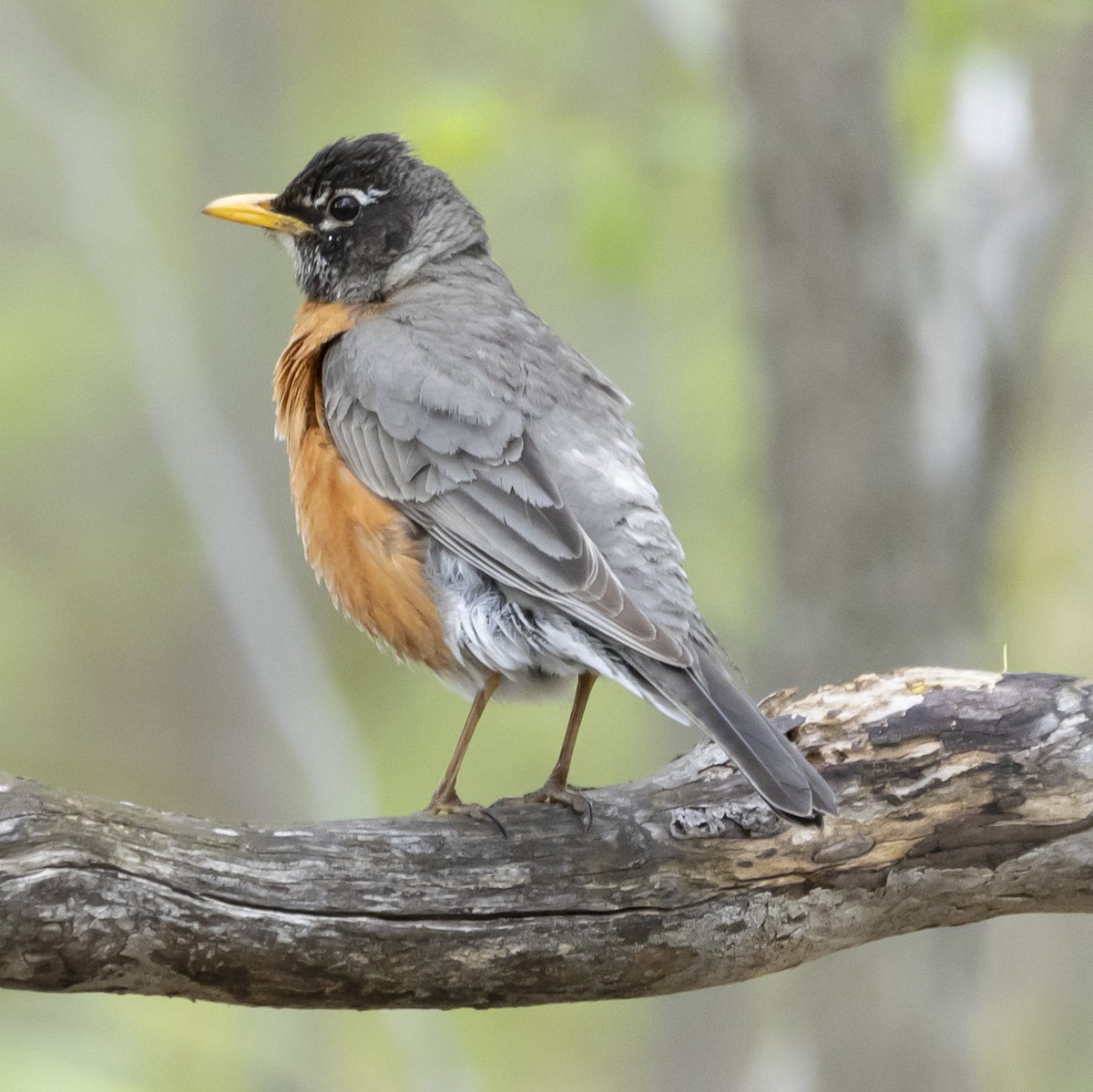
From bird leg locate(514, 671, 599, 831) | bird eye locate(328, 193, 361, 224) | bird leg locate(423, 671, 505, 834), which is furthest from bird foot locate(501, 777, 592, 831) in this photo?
bird eye locate(328, 193, 361, 224)

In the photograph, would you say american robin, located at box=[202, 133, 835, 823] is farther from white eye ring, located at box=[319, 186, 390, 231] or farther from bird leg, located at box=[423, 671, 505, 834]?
white eye ring, located at box=[319, 186, 390, 231]

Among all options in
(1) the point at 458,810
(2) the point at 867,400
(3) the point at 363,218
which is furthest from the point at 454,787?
(2) the point at 867,400

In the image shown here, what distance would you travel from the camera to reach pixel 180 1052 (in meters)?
5.48

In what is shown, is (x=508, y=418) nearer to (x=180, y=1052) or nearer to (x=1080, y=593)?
(x=180, y=1052)

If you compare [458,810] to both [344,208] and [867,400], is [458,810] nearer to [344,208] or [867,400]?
[344,208]

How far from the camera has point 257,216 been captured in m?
4.62

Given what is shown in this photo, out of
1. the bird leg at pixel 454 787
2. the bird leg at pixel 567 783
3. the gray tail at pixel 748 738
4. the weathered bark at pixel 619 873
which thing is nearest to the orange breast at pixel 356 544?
the bird leg at pixel 454 787

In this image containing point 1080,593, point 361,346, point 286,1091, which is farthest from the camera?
point 1080,593

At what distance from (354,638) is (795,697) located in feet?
18.6

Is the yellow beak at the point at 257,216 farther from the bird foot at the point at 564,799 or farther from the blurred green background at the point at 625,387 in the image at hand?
the bird foot at the point at 564,799

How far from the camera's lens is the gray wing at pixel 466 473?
3195 millimetres

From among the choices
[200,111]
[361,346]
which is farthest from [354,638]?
[361,346]

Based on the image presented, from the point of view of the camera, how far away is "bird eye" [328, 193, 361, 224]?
4555 millimetres

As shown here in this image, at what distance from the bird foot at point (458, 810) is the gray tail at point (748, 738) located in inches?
17.7
